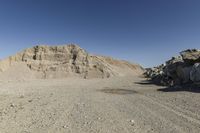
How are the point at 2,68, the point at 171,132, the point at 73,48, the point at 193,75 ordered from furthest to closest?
1. the point at 73,48
2. the point at 2,68
3. the point at 193,75
4. the point at 171,132

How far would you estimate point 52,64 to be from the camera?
6431 centimetres

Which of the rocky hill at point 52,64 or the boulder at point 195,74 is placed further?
the rocky hill at point 52,64

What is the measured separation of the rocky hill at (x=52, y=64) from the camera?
57875 millimetres

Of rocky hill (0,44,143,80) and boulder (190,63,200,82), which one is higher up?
rocky hill (0,44,143,80)

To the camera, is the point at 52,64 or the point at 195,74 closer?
the point at 195,74

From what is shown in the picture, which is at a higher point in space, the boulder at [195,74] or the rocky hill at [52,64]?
the rocky hill at [52,64]

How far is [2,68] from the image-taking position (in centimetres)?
5631

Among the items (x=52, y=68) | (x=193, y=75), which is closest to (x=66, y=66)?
(x=52, y=68)

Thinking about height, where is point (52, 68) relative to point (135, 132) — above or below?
above

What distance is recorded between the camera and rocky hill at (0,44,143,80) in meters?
57.9

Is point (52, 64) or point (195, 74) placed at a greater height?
point (52, 64)

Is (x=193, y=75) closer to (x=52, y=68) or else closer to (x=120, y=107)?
(x=120, y=107)

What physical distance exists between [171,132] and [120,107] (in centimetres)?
534

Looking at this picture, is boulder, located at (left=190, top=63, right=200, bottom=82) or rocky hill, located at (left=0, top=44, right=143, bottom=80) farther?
rocky hill, located at (left=0, top=44, right=143, bottom=80)
